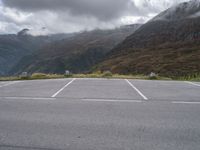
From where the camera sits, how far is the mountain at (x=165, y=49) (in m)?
73.5

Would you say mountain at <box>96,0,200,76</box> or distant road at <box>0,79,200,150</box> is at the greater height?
mountain at <box>96,0,200,76</box>

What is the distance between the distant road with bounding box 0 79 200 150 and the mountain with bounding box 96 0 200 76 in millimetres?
51373

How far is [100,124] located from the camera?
5316 mm

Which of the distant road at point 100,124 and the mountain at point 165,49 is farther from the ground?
the mountain at point 165,49

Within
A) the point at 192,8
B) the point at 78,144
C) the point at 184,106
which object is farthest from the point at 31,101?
the point at 192,8

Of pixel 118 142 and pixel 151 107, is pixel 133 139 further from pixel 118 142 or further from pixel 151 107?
pixel 151 107

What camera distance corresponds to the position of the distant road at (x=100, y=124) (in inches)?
167

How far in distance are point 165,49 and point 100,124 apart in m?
106

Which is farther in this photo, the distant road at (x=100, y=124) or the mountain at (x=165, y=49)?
the mountain at (x=165, y=49)

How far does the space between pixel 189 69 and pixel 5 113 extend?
219 ft

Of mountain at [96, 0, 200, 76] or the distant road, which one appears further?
mountain at [96, 0, 200, 76]

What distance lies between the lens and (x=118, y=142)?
14.1ft

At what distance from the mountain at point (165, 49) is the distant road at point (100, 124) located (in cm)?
5137

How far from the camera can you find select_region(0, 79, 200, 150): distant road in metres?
4.25
